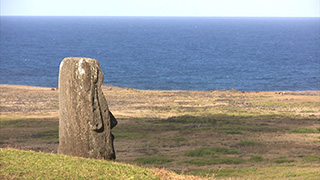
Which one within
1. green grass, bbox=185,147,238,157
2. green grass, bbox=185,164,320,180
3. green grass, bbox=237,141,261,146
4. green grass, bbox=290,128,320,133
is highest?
green grass, bbox=185,164,320,180

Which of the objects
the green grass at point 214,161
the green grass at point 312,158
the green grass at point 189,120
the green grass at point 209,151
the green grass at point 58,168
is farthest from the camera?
the green grass at point 189,120

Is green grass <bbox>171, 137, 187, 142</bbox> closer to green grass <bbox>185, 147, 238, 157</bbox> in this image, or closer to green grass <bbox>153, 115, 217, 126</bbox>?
green grass <bbox>185, 147, 238, 157</bbox>

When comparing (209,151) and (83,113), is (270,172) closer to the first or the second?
(209,151)

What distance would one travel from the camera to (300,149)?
2584 centimetres

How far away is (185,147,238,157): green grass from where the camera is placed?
24391 millimetres

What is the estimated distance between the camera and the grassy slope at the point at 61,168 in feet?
37.4

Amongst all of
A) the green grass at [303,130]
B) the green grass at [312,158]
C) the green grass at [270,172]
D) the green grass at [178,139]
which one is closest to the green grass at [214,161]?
the green grass at [270,172]

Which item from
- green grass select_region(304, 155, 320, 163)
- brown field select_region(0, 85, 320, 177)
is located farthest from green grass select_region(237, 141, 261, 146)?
green grass select_region(304, 155, 320, 163)

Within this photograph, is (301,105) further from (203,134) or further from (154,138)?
(154,138)

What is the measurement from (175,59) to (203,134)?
9262 centimetres

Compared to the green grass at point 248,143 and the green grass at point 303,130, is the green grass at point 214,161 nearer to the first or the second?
the green grass at point 248,143

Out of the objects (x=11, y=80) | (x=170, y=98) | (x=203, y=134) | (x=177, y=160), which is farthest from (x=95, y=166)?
(x=11, y=80)

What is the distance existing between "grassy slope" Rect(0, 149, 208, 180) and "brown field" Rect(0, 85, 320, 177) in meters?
7.15

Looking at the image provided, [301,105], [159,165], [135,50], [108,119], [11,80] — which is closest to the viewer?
[108,119]
